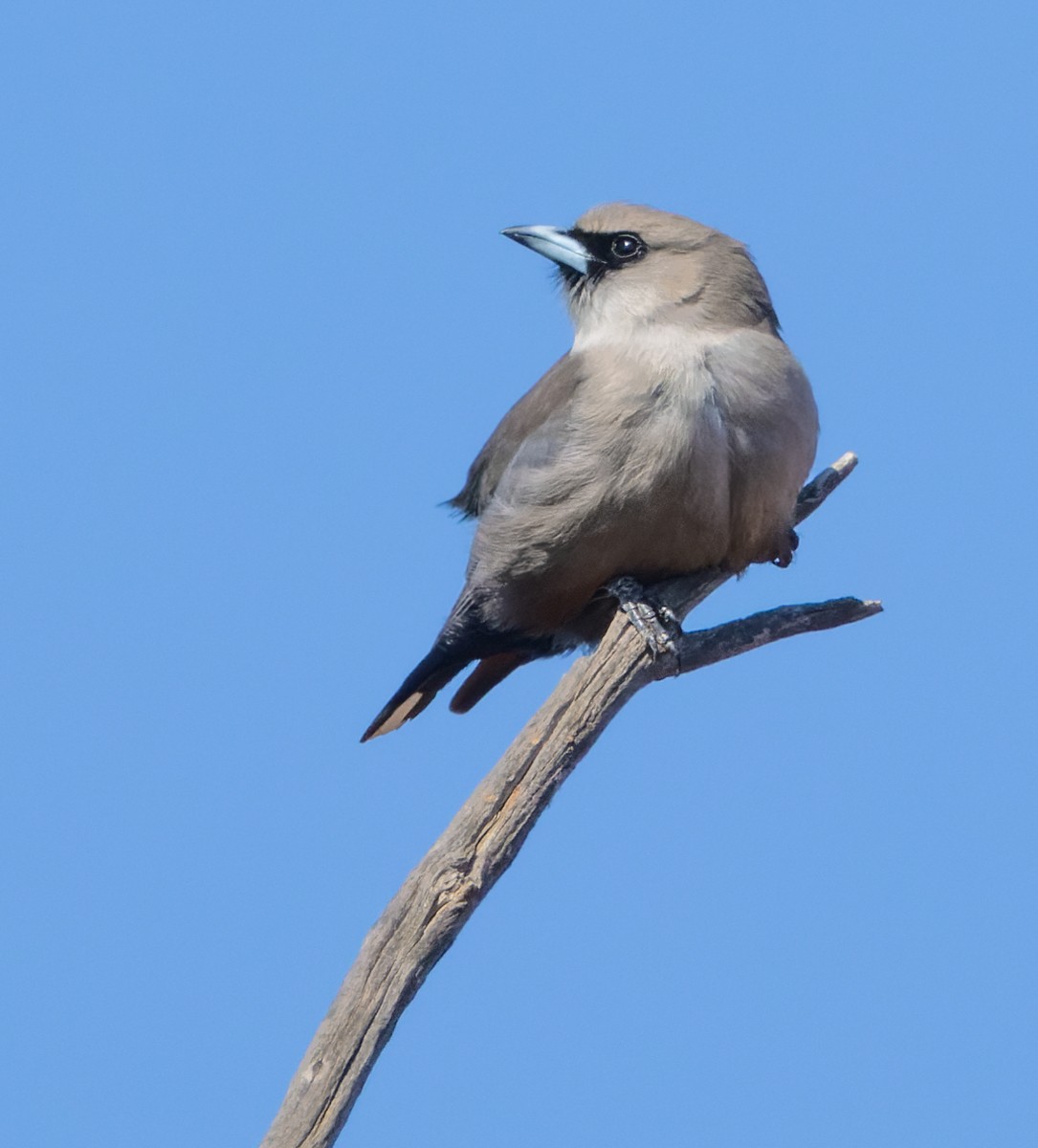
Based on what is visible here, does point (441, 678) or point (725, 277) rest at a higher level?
point (725, 277)

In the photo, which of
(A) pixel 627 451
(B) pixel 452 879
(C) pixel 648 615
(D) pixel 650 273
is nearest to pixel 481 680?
(C) pixel 648 615

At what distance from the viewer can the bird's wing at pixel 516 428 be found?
23.9ft

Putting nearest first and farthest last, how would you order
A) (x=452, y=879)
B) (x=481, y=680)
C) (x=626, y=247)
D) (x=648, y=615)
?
(x=452, y=879)
(x=648, y=615)
(x=626, y=247)
(x=481, y=680)

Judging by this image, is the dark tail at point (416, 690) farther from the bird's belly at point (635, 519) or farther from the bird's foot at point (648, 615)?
the bird's foot at point (648, 615)

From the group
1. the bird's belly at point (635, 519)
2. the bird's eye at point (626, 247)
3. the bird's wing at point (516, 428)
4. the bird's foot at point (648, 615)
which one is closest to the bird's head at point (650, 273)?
the bird's eye at point (626, 247)

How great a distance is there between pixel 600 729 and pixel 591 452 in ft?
3.69

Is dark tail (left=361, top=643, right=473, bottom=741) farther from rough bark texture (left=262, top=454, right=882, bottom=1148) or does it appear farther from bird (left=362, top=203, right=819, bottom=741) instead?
rough bark texture (left=262, top=454, right=882, bottom=1148)

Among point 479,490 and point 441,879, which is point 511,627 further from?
point 441,879

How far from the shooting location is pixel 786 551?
7.55 m

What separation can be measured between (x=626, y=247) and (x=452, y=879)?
117 inches

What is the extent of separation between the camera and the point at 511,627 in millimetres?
7438

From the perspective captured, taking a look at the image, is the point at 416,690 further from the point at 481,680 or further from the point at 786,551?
the point at 786,551

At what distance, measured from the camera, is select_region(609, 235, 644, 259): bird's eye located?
760cm

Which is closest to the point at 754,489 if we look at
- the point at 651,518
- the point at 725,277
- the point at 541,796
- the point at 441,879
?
the point at 651,518
